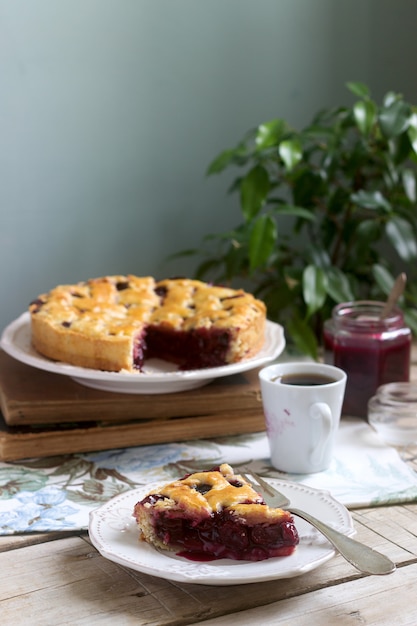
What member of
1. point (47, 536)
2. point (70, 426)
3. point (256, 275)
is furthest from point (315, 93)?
point (47, 536)

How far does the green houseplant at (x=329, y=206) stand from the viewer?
197 cm

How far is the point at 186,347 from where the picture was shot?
1655 mm

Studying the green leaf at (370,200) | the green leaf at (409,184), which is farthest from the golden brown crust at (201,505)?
the green leaf at (409,184)

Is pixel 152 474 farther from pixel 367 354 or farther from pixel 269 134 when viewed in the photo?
pixel 269 134

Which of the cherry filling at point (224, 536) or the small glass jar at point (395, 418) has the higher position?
the cherry filling at point (224, 536)

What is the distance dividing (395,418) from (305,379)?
0.67 feet

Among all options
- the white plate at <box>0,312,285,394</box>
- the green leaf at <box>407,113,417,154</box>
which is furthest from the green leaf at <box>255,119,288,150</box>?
the white plate at <box>0,312,285,394</box>

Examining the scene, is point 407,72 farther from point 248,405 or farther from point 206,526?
point 206,526

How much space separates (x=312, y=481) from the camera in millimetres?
1418

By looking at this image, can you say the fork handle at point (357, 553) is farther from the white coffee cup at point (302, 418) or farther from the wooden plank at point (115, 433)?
the wooden plank at point (115, 433)

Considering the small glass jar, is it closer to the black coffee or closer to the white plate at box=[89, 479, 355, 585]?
the black coffee

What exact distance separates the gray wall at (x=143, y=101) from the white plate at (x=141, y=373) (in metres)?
0.70

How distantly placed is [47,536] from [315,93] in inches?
69.1

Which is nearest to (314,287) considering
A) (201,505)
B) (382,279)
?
(382,279)
